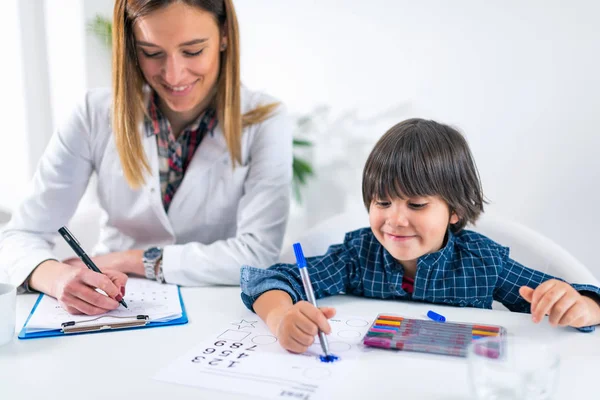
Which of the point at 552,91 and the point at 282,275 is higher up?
the point at 552,91

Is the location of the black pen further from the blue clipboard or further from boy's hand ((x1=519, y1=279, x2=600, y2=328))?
boy's hand ((x1=519, y1=279, x2=600, y2=328))

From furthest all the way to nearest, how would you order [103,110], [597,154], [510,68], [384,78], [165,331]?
[384,78] → [510,68] → [597,154] → [103,110] → [165,331]

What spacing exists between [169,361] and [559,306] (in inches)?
21.8

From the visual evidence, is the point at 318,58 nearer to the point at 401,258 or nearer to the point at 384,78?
the point at 384,78

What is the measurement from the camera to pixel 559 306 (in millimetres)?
880

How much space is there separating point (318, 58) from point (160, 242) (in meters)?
1.19

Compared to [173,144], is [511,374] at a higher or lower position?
lower

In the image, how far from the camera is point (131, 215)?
1.36 metres

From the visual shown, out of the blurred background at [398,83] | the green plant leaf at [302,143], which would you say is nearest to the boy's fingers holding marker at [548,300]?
the blurred background at [398,83]

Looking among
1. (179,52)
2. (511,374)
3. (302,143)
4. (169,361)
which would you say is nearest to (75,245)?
(169,361)

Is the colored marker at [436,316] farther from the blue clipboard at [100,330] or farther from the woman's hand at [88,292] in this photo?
the woman's hand at [88,292]

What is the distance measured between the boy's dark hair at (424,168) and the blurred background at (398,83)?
0.91m

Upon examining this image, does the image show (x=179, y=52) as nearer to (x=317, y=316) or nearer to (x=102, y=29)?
(x=317, y=316)

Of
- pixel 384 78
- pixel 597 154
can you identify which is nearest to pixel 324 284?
pixel 597 154
